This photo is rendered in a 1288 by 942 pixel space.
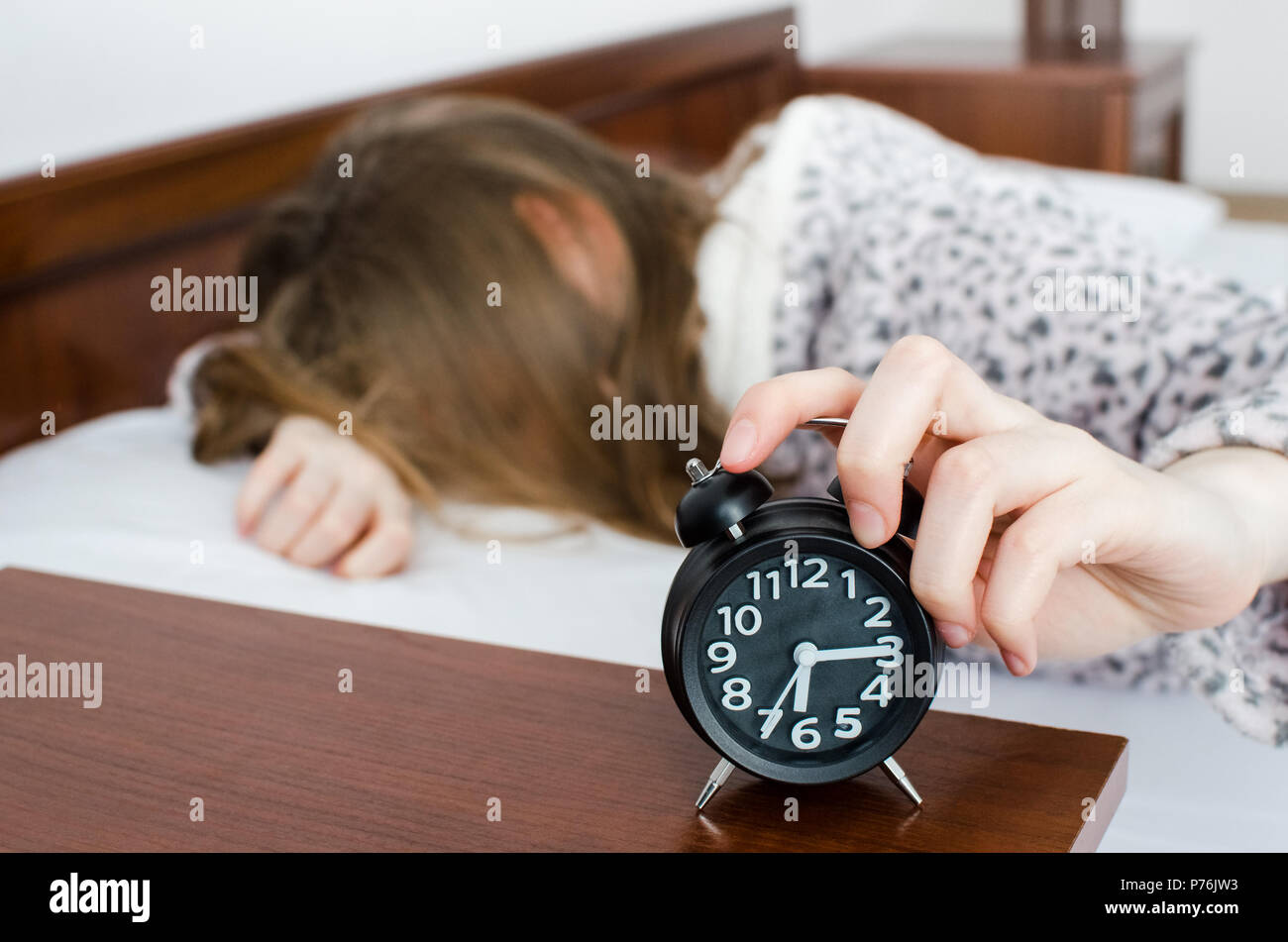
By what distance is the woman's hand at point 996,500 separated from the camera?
18.7 inches

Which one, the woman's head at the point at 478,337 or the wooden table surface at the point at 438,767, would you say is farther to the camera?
the woman's head at the point at 478,337

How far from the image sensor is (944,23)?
3.89 meters

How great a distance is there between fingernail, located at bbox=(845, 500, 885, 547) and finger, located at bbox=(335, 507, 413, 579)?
1.74ft

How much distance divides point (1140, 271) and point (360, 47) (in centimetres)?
101

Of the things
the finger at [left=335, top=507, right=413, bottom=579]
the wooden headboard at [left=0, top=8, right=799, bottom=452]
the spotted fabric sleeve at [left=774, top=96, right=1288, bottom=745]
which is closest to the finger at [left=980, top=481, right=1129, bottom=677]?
the spotted fabric sleeve at [left=774, top=96, right=1288, bottom=745]

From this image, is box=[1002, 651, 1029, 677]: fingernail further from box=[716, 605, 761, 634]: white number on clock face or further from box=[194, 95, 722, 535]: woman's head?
box=[194, 95, 722, 535]: woman's head

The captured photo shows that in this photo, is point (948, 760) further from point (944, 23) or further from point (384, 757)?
point (944, 23)

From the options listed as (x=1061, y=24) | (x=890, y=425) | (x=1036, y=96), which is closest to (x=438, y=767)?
(x=890, y=425)

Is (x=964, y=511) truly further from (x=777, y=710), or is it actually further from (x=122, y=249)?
(x=122, y=249)

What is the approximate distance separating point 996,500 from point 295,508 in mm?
597

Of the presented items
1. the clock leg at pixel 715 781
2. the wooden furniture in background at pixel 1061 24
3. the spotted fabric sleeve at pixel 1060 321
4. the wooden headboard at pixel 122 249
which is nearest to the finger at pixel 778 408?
the clock leg at pixel 715 781

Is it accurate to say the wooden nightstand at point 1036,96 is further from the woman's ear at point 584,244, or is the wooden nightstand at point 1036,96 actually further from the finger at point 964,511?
the finger at point 964,511

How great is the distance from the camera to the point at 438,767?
515 mm

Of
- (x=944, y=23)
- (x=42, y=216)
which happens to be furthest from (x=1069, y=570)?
(x=944, y=23)
